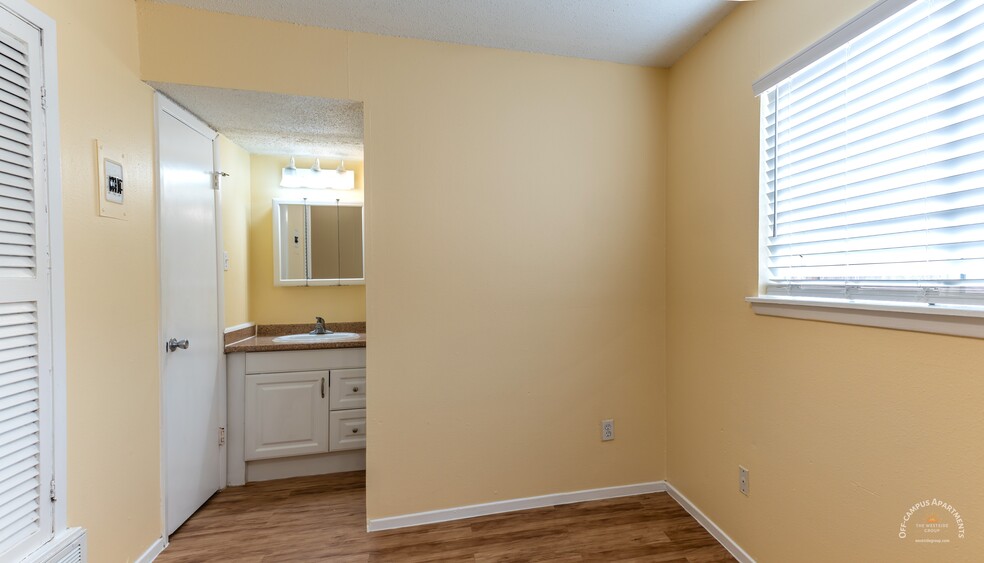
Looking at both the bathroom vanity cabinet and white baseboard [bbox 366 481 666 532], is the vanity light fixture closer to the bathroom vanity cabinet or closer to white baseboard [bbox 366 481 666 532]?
the bathroom vanity cabinet

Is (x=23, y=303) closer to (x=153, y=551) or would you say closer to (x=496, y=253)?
(x=153, y=551)

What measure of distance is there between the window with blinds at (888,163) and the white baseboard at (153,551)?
118 inches

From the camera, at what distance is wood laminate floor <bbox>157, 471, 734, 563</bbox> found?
185cm

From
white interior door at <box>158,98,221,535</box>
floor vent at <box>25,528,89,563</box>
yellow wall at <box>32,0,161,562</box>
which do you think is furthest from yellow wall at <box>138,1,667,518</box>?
floor vent at <box>25,528,89,563</box>

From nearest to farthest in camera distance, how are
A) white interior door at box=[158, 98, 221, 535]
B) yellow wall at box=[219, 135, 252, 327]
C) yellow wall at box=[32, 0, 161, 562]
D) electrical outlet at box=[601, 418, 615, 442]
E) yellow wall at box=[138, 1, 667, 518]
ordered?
yellow wall at box=[32, 0, 161, 562]
white interior door at box=[158, 98, 221, 535]
yellow wall at box=[138, 1, 667, 518]
electrical outlet at box=[601, 418, 615, 442]
yellow wall at box=[219, 135, 252, 327]

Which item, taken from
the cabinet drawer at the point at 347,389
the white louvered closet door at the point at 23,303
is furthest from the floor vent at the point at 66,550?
the cabinet drawer at the point at 347,389

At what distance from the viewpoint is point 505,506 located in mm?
2211

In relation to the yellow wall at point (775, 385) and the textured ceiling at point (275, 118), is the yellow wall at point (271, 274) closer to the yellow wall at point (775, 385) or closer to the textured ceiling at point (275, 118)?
the textured ceiling at point (275, 118)

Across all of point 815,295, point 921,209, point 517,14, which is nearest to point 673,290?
point 815,295

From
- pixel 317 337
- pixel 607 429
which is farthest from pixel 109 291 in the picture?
pixel 607 429

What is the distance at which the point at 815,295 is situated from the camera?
4.99 feet

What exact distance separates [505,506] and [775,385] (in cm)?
148

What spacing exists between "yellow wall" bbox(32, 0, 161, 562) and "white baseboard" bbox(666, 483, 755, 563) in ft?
8.67

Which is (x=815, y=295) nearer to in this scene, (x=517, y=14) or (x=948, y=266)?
(x=948, y=266)
